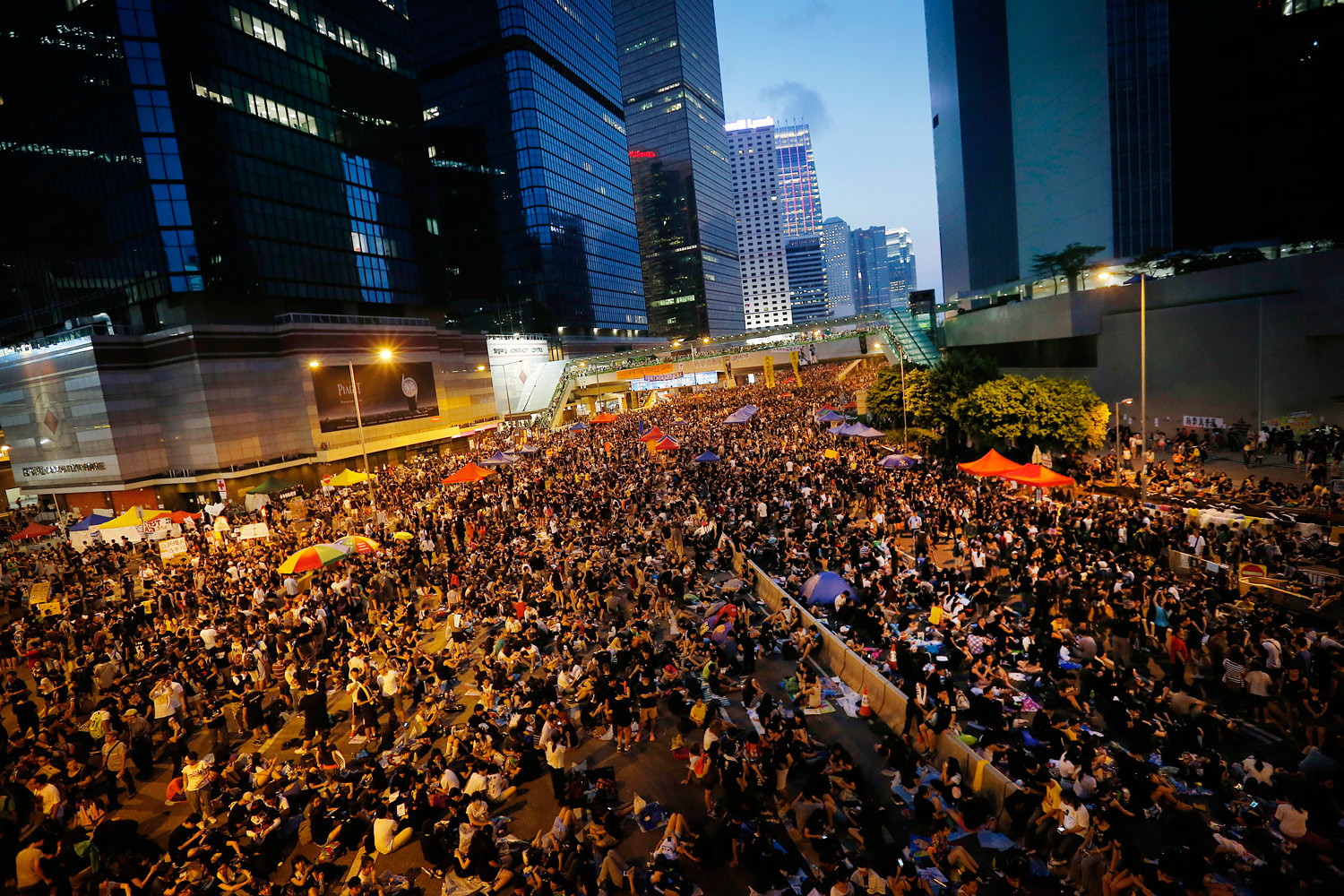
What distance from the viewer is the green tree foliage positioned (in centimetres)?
2512

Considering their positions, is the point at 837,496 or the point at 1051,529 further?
the point at 837,496

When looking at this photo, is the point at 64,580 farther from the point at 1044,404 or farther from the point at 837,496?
the point at 1044,404

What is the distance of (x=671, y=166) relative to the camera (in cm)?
16850

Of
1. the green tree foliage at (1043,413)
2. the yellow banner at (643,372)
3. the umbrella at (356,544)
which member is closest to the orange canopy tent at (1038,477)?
the green tree foliage at (1043,413)

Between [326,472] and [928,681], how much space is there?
1884 inches

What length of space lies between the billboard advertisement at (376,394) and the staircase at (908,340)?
138 ft

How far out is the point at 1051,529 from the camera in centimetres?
1798

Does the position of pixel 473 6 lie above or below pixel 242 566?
above

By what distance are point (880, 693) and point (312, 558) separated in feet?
53.2

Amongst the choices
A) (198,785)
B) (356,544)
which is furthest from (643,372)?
(198,785)

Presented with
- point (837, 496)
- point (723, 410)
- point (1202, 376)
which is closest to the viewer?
point (837, 496)

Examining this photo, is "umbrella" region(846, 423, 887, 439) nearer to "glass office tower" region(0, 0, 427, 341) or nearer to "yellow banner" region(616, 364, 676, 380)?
"yellow banner" region(616, 364, 676, 380)

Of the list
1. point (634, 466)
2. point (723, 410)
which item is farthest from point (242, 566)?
point (723, 410)

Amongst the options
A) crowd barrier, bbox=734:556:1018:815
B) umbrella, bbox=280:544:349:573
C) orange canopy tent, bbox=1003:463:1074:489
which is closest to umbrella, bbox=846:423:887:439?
orange canopy tent, bbox=1003:463:1074:489
